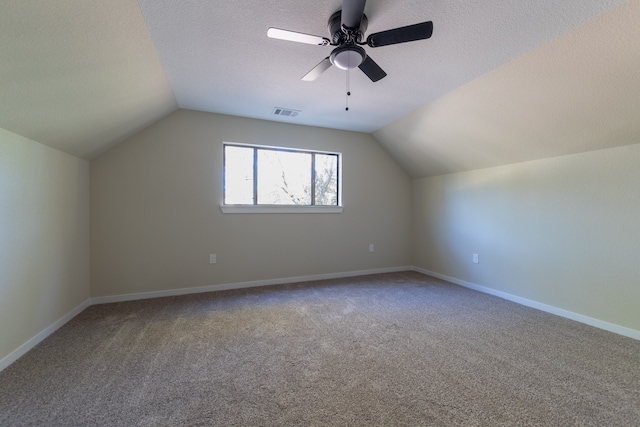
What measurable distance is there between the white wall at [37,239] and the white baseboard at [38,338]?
0.01 meters

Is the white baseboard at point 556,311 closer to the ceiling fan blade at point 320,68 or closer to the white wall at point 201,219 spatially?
the white wall at point 201,219

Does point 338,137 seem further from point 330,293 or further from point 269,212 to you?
point 330,293

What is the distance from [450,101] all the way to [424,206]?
207 centimetres

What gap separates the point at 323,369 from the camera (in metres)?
1.83

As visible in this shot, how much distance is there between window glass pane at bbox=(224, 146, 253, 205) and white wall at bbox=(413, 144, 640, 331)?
9.82ft

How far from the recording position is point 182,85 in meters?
2.73

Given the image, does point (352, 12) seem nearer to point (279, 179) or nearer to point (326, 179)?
point (279, 179)

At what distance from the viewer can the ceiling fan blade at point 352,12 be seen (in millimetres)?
1410

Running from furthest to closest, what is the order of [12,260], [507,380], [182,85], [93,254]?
1. [93,254]
2. [182,85]
3. [12,260]
4. [507,380]

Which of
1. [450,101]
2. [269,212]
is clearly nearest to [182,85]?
[269,212]

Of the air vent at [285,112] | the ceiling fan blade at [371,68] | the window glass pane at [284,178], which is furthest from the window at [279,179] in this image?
the ceiling fan blade at [371,68]

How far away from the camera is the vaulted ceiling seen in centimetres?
157

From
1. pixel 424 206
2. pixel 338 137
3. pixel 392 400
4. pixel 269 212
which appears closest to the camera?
pixel 392 400

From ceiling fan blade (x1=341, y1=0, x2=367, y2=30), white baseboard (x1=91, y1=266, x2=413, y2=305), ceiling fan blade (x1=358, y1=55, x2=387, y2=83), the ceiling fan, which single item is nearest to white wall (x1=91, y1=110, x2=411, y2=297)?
white baseboard (x1=91, y1=266, x2=413, y2=305)
